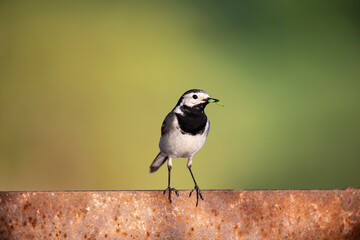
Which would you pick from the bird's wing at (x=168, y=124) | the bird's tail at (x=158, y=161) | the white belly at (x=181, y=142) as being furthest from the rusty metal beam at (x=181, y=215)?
the bird's tail at (x=158, y=161)

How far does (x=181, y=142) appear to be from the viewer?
276cm

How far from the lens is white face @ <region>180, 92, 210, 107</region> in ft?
9.08

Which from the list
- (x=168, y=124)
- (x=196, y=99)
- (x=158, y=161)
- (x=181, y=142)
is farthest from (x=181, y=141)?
(x=158, y=161)

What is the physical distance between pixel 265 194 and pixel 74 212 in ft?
2.67

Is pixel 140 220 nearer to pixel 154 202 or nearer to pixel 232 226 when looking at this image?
pixel 154 202

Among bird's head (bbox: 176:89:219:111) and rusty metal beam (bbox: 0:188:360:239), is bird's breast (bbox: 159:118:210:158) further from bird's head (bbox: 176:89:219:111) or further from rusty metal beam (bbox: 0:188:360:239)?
rusty metal beam (bbox: 0:188:360:239)

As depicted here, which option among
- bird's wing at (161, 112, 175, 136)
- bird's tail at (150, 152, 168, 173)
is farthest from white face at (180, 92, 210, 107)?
bird's tail at (150, 152, 168, 173)

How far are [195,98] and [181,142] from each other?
0.96 feet

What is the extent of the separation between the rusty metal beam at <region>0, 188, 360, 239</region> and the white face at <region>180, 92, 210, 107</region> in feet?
3.05

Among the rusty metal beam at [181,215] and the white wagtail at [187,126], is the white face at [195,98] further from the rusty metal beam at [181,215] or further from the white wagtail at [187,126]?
the rusty metal beam at [181,215]

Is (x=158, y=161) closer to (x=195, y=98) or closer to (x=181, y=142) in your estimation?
(x=181, y=142)

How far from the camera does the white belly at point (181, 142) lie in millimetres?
2752

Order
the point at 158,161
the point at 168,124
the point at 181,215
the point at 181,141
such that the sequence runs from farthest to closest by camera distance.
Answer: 1. the point at 158,161
2. the point at 168,124
3. the point at 181,141
4. the point at 181,215

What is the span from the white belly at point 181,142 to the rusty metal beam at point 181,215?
2.65 feet
